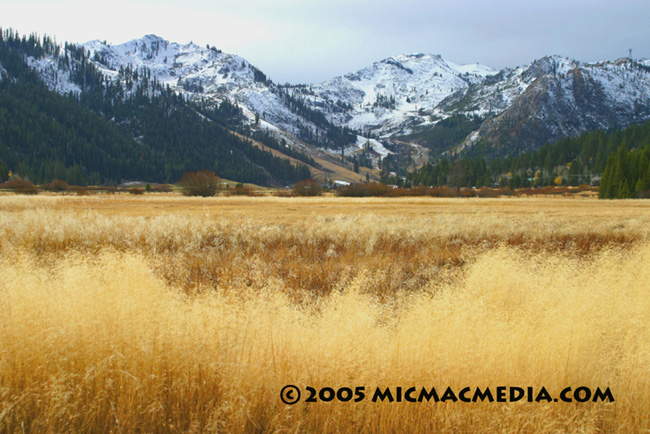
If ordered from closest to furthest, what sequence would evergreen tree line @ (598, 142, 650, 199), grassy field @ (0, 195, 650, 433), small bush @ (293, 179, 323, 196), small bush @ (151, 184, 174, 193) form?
1. grassy field @ (0, 195, 650, 433)
2. evergreen tree line @ (598, 142, 650, 199)
3. small bush @ (293, 179, 323, 196)
4. small bush @ (151, 184, 174, 193)

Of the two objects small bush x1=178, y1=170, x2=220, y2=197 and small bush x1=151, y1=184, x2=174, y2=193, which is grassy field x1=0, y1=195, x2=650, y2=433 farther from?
small bush x1=151, y1=184, x2=174, y2=193

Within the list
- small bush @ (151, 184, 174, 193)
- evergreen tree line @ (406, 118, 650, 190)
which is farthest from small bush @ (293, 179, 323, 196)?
evergreen tree line @ (406, 118, 650, 190)

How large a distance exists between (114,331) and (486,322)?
6.89m

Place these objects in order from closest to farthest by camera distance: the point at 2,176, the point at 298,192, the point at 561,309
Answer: the point at 561,309, the point at 298,192, the point at 2,176

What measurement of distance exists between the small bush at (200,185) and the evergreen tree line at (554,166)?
347ft

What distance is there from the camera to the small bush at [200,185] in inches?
2985

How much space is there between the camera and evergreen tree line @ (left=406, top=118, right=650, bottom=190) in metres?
154

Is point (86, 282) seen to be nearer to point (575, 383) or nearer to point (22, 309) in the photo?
point (22, 309)

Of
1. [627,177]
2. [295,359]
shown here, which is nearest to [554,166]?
[627,177]

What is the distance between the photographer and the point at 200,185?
76.2 metres

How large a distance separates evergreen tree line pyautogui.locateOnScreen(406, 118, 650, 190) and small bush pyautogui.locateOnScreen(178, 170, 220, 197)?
10567 centimetres

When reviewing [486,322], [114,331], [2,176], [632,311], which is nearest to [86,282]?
[114,331]

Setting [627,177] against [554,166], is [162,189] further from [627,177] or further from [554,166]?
[554,166]

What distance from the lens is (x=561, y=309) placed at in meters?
8.73
